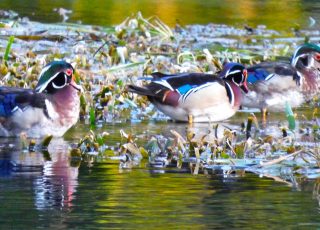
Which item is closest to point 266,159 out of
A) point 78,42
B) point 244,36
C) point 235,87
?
point 235,87

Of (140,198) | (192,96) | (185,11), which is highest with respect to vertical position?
(185,11)

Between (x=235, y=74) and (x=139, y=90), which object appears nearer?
(x=139, y=90)

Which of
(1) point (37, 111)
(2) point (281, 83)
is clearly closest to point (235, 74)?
(2) point (281, 83)

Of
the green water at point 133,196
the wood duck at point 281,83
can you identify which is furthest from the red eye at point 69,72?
the wood duck at point 281,83

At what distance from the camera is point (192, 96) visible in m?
12.8

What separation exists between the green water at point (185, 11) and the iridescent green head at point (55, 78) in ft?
27.7

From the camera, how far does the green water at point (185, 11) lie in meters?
21.3

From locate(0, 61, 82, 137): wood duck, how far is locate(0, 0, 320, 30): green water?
874 cm

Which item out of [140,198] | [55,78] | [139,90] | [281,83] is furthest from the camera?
[281,83]

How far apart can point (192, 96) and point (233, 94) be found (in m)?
0.46

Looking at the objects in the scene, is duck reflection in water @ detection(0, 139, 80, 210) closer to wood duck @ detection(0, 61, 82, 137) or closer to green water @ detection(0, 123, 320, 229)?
green water @ detection(0, 123, 320, 229)

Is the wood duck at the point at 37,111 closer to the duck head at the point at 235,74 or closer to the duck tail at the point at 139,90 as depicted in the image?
the duck tail at the point at 139,90

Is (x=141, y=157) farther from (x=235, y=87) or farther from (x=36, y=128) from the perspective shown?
(x=235, y=87)

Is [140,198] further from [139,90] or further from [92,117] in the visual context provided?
[139,90]
